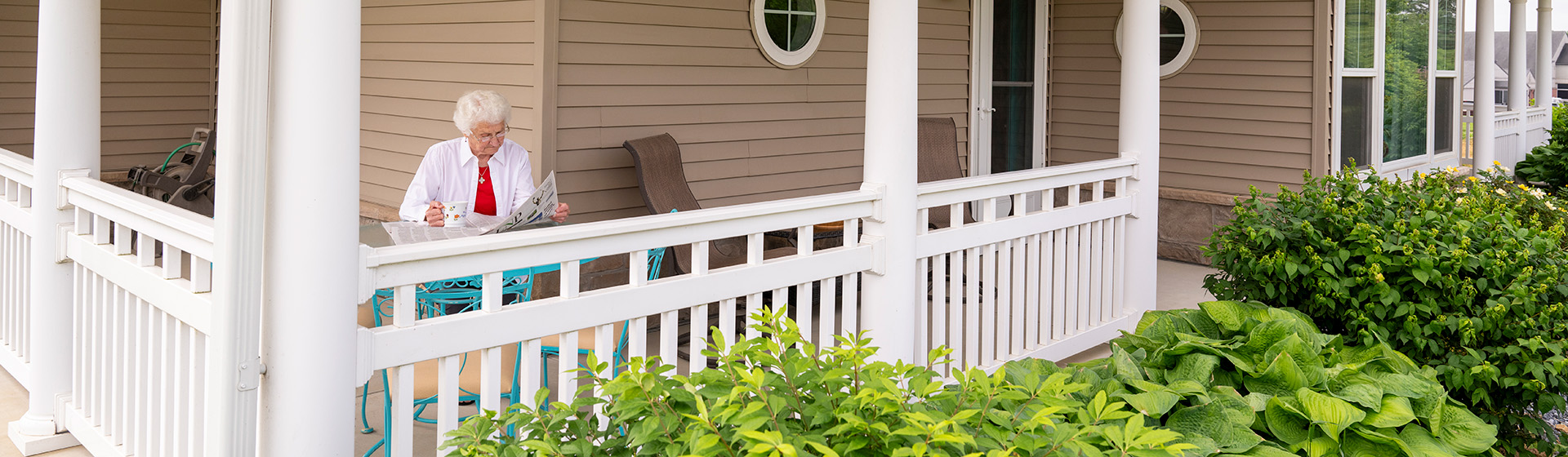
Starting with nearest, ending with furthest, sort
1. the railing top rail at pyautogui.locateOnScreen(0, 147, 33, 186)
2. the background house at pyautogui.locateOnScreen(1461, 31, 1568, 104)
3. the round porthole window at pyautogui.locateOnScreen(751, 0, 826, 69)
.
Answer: the railing top rail at pyautogui.locateOnScreen(0, 147, 33, 186) < the round porthole window at pyautogui.locateOnScreen(751, 0, 826, 69) < the background house at pyautogui.locateOnScreen(1461, 31, 1568, 104)

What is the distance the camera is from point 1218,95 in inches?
298

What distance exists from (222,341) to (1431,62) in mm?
8775

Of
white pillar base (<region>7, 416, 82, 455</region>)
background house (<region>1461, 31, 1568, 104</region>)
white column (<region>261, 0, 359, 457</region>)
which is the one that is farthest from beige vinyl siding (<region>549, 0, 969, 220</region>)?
background house (<region>1461, 31, 1568, 104</region>)

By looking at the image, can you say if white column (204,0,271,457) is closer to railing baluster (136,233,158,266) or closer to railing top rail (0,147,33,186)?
railing baluster (136,233,158,266)

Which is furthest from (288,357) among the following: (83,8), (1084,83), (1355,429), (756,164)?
(1084,83)

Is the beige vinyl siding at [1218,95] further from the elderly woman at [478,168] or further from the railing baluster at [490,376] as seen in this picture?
the railing baluster at [490,376]

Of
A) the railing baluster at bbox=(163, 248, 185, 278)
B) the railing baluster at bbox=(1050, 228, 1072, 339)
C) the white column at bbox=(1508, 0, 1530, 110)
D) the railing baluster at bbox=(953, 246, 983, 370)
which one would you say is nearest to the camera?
the railing baluster at bbox=(163, 248, 185, 278)

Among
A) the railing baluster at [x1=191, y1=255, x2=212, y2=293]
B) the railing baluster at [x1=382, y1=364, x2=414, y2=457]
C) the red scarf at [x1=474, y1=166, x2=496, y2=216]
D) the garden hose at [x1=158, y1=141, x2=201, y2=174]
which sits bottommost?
the railing baluster at [x1=382, y1=364, x2=414, y2=457]

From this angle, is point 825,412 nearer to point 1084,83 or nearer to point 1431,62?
point 1084,83

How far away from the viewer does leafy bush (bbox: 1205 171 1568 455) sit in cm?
359

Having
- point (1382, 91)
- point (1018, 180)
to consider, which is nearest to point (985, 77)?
point (1382, 91)

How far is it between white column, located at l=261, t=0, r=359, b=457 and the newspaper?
114 cm

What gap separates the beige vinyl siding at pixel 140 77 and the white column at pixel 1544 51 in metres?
12.2

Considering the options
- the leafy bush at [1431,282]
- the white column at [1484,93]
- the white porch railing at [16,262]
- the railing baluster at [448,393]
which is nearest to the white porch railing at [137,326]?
the railing baluster at [448,393]
